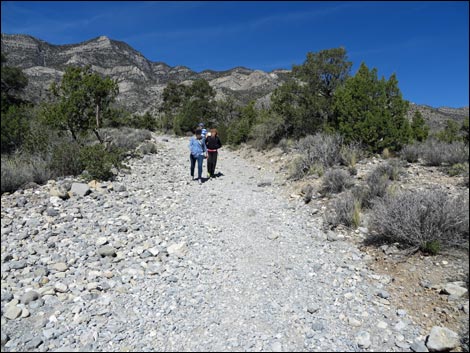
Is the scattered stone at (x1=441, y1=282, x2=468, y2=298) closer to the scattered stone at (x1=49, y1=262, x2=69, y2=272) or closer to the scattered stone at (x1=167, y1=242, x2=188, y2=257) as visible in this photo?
the scattered stone at (x1=167, y1=242, x2=188, y2=257)

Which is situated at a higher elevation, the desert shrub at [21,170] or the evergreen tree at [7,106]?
the evergreen tree at [7,106]

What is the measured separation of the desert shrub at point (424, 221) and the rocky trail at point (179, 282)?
722mm

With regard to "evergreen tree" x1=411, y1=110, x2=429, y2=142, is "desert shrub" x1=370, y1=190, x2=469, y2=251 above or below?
below

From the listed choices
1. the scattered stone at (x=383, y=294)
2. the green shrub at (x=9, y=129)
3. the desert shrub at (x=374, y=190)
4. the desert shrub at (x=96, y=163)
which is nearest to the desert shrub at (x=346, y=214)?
the desert shrub at (x=374, y=190)

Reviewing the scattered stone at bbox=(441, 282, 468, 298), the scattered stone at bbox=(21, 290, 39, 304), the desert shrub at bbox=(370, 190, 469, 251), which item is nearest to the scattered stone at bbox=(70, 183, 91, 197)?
the scattered stone at bbox=(21, 290, 39, 304)

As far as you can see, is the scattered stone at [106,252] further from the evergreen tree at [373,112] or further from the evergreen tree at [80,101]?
the evergreen tree at [373,112]

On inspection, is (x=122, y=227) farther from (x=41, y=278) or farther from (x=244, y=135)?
(x=244, y=135)

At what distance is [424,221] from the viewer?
16.1 ft

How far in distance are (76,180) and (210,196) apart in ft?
12.0

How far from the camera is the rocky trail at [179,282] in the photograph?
3365 millimetres

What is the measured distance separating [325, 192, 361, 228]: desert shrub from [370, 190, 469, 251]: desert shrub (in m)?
0.76

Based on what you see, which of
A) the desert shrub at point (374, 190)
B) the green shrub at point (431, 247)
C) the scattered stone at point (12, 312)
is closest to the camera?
the scattered stone at point (12, 312)

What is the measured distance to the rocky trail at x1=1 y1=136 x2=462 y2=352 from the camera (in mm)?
3365

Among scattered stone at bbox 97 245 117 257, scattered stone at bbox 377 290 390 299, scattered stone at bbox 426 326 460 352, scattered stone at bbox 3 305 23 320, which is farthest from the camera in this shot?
scattered stone at bbox 97 245 117 257
